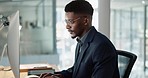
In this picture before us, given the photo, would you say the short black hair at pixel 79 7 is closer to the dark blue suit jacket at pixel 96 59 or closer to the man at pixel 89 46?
the man at pixel 89 46

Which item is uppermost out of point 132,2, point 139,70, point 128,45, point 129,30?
point 132,2

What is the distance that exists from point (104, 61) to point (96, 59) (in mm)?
54

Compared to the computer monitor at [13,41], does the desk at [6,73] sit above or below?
below

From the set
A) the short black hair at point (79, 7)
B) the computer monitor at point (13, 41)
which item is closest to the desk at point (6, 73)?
the computer monitor at point (13, 41)

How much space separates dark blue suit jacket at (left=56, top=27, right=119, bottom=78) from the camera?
1.22 meters

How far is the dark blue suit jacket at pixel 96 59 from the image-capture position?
1.22m

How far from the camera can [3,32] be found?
176 cm

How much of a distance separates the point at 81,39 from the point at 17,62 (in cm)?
45

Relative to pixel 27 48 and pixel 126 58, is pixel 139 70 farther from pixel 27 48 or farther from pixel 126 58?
pixel 126 58

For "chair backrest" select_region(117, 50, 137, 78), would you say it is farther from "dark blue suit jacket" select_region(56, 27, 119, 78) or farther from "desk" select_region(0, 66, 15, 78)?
"desk" select_region(0, 66, 15, 78)

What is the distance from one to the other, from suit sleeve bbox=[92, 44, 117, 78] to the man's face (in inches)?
7.1

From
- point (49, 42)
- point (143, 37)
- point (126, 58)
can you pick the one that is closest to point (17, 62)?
point (126, 58)

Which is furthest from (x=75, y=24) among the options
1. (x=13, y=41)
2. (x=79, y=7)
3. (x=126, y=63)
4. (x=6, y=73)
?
(x=6, y=73)

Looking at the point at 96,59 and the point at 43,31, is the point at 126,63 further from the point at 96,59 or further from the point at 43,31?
the point at 43,31
